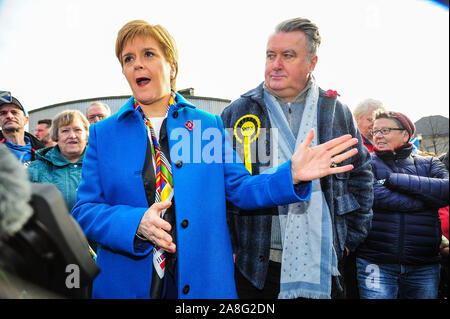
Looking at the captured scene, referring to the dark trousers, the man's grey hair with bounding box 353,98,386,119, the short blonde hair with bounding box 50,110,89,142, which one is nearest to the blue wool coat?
the dark trousers

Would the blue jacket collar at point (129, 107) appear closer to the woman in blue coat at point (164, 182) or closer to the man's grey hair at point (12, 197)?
the woman in blue coat at point (164, 182)

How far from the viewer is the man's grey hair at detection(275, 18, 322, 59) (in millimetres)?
2020

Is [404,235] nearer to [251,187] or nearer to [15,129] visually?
[251,187]

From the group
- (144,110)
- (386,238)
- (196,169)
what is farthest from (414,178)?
(144,110)

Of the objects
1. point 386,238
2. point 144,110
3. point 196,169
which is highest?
point 144,110

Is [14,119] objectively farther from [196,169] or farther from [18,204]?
[18,204]

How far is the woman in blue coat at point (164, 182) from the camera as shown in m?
1.25

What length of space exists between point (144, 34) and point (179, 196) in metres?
0.76

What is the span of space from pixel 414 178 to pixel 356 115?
104cm

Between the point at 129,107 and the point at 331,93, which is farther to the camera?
the point at 331,93

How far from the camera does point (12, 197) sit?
541 mm

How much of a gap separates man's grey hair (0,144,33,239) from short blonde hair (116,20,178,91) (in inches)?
40.1

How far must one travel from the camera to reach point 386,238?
2205 millimetres

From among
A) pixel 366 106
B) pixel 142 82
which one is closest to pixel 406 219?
pixel 366 106
